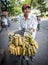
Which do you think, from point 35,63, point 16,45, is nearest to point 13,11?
point 16,45

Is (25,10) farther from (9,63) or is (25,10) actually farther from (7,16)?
(9,63)

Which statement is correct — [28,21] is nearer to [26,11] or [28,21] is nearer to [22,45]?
[26,11]

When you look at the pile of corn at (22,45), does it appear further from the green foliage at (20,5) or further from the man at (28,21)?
the green foliage at (20,5)

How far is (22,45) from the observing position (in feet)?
8.63

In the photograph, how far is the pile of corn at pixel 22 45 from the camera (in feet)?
8.61

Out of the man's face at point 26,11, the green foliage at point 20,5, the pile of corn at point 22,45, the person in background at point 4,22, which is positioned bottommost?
the pile of corn at point 22,45

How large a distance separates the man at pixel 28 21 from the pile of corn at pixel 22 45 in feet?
0.19

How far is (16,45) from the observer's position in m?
2.63

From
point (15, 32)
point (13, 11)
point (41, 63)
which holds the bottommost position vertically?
point (41, 63)

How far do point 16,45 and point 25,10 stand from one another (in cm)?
28

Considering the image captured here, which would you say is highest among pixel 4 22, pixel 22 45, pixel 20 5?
pixel 20 5

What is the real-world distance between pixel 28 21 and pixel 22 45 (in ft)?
0.63

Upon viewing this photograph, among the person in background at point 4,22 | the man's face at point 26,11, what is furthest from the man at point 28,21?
the person in background at point 4,22

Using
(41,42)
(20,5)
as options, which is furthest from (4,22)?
(41,42)
